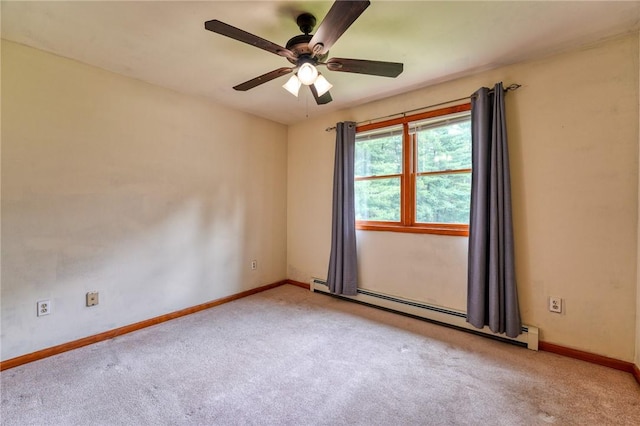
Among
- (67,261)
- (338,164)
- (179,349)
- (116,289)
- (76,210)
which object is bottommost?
(179,349)

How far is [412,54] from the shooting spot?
2.22 metres

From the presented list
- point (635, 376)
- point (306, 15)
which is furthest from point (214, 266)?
point (635, 376)

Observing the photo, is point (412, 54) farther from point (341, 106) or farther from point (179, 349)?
point (179, 349)

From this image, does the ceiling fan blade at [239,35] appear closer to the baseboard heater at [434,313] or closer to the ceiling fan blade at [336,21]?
the ceiling fan blade at [336,21]

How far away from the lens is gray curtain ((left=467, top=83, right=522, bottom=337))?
90.2 inches

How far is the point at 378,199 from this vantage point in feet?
10.8

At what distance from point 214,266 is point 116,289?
974 millimetres

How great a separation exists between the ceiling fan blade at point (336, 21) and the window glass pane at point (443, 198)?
1.78 meters

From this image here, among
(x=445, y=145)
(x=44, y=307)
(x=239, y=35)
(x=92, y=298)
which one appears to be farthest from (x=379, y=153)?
(x=44, y=307)

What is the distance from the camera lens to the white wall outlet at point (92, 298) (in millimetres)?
2379

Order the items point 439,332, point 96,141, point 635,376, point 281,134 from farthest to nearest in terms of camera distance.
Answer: point 281,134 → point 439,332 → point 96,141 → point 635,376

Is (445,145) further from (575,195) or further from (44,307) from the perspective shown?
(44,307)

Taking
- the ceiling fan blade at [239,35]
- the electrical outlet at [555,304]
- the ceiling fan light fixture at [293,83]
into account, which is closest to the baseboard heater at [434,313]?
the electrical outlet at [555,304]

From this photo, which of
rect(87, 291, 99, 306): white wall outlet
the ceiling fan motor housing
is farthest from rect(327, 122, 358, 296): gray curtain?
rect(87, 291, 99, 306): white wall outlet
